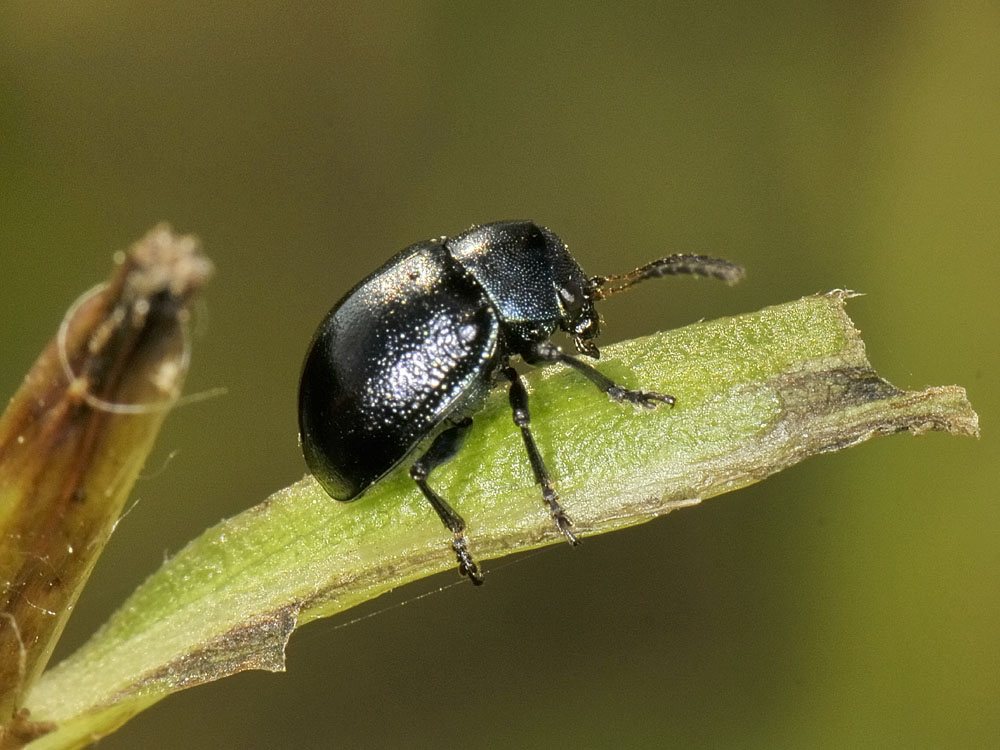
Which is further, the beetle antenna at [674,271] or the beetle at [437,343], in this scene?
the beetle antenna at [674,271]

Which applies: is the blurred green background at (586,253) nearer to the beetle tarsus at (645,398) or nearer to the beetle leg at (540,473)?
the beetle leg at (540,473)

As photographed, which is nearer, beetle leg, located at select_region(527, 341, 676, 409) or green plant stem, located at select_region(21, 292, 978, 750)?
green plant stem, located at select_region(21, 292, 978, 750)

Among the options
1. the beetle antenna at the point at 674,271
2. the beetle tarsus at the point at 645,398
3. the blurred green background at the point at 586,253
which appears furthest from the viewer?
the blurred green background at the point at 586,253

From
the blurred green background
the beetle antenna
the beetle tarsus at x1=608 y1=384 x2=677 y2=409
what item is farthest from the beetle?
the blurred green background

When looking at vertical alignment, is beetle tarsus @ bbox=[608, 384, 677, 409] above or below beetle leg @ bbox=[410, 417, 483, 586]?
above

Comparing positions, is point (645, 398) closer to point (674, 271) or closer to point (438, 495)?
point (438, 495)

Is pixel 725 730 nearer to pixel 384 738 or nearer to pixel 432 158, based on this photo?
pixel 384 738

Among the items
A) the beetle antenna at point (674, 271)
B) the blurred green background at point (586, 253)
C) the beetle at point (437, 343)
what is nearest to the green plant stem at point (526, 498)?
the beetle at point (437, 343)

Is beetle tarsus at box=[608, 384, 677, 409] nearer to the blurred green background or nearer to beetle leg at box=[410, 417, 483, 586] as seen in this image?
beetle leg at box=[410, 417, 483, 586]
